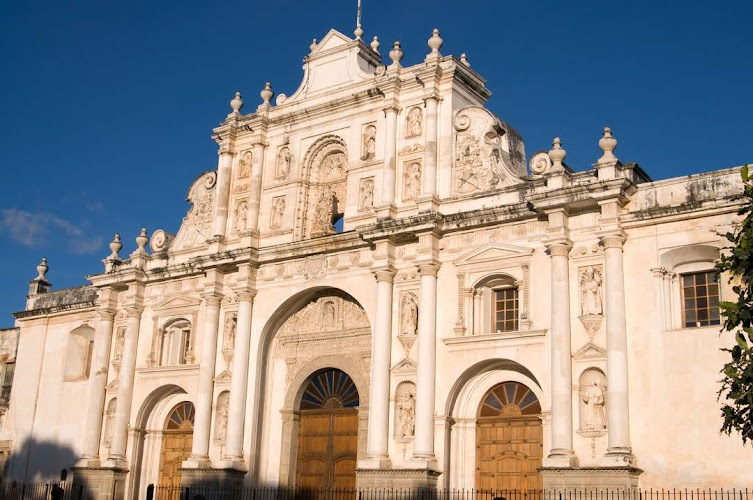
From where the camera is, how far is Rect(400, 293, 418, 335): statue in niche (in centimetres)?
2352

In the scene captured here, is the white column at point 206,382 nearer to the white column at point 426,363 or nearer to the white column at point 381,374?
the white column at point 381,374

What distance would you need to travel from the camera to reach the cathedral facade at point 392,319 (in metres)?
20.3

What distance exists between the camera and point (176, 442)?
28.2m

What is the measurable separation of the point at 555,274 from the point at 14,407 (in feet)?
65.8

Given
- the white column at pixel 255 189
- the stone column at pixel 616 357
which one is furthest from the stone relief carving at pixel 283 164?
the stone column at pixel 616 357

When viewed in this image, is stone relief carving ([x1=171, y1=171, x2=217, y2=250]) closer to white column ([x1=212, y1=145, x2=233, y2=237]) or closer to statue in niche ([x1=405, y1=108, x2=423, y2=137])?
white column ([x1=212, y1=145, x2=233, y2=237])

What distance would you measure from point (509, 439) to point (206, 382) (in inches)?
354

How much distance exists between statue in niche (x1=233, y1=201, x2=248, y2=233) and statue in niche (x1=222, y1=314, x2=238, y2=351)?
2688 mm

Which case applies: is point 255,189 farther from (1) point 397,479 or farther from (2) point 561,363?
(2) point 561,363

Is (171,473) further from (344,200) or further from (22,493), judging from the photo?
(344,200)

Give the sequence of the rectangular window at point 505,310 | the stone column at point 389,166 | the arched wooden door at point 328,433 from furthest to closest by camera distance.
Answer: the arched wooden door at point 328,433 < the stone column at point 389,166 < the rectangular window at point 505,310

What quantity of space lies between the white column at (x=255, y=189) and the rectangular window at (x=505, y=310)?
780cm

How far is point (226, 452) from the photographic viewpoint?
2548cm

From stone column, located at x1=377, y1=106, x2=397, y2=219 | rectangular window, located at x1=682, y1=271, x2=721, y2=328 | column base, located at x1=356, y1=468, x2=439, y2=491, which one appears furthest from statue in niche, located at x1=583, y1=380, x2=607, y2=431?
stone column, located at x1=377, y1=106, x2=397, y2=219
